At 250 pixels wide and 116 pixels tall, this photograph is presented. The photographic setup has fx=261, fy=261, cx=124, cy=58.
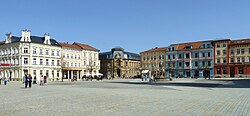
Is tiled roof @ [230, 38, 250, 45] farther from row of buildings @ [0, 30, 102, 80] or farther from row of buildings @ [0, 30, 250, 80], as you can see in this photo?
row of buildings @ [0, 30, 102, 80]

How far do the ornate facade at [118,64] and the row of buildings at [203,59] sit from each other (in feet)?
24.1

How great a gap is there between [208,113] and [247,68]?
74098 mm

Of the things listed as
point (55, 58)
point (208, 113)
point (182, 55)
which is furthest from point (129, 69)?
point (208, 113)

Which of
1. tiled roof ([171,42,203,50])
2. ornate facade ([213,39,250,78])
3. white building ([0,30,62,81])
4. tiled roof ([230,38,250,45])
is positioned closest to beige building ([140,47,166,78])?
tiled roof ([171,42,203,50])

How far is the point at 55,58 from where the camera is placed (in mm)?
75812

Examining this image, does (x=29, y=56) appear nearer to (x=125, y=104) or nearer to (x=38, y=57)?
(x=38, y=57)

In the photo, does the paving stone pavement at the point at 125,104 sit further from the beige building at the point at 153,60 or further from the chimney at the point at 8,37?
the beige building at the point at 153,60

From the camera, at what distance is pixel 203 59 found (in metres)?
86.4

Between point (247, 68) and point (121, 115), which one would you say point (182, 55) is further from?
point (121, 115)

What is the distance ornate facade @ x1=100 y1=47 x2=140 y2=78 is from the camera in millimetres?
103188

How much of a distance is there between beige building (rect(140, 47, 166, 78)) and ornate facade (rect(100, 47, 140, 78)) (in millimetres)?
7251

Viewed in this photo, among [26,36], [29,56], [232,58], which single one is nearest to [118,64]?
[29,56]

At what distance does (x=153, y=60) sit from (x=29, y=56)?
155 ft

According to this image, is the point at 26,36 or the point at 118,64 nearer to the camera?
the point at 26,36
